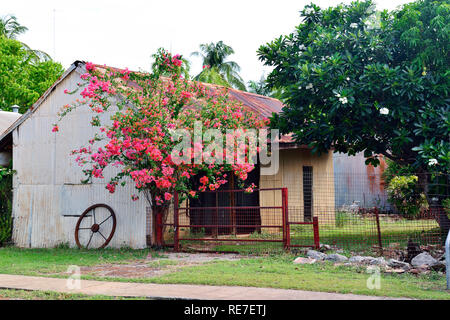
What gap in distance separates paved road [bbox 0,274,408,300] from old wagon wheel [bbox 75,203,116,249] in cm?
554

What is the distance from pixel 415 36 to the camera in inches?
491

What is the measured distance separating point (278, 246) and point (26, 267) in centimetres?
587

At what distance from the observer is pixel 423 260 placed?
1047cm

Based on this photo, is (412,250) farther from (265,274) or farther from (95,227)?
(95,227)

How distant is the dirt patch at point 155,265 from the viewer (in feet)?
34.4

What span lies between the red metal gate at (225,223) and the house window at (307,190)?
71.7 inches

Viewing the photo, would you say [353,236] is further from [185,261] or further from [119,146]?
[119,146]

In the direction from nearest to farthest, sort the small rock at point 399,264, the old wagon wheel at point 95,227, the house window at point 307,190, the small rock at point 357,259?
the small rock at point 399,264 → the small rock at point 357,259 → the old wagon wheel at point 95,227 → the house window at point 307,190

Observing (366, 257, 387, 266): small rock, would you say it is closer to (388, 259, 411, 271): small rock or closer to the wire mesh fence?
(388, 259, 411, 271): small rock

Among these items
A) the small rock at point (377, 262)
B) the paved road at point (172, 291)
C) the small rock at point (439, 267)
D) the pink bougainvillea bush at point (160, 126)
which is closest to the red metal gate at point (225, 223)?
the pink bougainvillea bush at point (160, 126)

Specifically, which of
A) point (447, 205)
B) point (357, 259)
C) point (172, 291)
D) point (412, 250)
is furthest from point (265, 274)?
point (447, 205)

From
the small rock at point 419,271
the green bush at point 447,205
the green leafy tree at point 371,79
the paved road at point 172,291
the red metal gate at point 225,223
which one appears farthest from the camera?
the red metal gate at point 225,223

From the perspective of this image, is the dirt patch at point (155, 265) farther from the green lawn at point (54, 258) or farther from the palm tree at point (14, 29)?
the palm tree at point (14, 29)

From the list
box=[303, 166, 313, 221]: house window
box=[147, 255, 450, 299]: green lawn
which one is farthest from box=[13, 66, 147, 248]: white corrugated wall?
box=[303, 166, 313, 221]: house window
